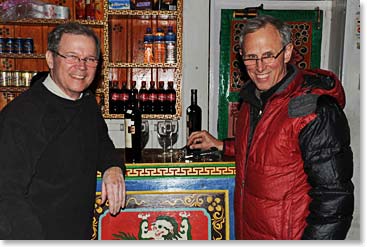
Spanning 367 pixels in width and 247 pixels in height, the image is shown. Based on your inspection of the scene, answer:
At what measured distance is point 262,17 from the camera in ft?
4.90

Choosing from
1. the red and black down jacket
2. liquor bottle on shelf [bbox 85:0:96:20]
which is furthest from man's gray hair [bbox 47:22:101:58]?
liquor bottle on shelf [bbox 85:0:96:20]

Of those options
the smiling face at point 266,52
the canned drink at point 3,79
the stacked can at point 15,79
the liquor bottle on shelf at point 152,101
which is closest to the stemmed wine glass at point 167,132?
the smiling face at point 266,52

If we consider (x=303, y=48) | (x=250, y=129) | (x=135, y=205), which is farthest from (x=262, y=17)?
(x=303, y=48)

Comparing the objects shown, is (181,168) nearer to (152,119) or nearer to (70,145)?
(70,145)

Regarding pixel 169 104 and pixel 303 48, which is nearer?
pixel 169 104

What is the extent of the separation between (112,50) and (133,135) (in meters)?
1.99

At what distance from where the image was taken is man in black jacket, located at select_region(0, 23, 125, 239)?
124cm

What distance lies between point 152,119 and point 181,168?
171cm

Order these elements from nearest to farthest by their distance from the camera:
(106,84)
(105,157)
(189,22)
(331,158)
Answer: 1. (331,158)
2. (105,157)
3. (106,84)
4. (189,22)

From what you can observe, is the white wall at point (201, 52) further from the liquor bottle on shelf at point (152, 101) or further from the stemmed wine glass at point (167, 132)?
the stemmed wine glass at point (167, 132)

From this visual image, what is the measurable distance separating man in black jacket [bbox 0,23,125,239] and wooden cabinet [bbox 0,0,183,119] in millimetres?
1909

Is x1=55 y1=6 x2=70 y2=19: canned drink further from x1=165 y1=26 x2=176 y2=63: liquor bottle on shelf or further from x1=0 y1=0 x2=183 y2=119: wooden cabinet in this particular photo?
x1=165 y1=26 x2=176 y2=63: liquor bottle on shelf

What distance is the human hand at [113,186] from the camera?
1.61 m

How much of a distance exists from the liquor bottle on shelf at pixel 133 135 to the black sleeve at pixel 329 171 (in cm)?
92
